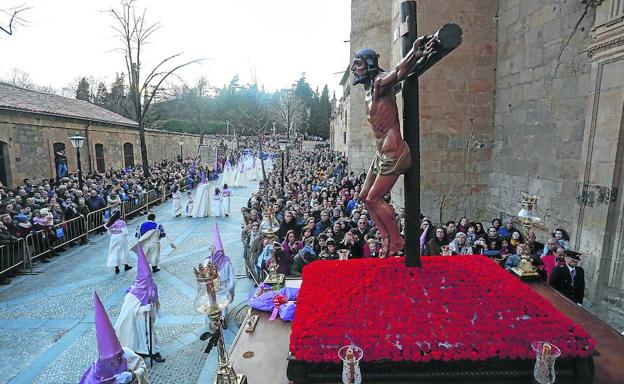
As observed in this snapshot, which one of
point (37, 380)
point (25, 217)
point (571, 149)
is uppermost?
point (571, 149)

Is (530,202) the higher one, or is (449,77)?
(449,77)

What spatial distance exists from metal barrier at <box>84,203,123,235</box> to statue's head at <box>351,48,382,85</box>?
13217 mm

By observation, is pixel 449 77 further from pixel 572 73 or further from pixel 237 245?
pixel 237 245

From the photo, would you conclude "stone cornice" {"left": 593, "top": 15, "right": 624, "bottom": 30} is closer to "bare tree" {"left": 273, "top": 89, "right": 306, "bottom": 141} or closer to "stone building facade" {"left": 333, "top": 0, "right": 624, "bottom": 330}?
"stone building facade" {"left": 333, "top": 0, "right": 624, "bottom": 330}

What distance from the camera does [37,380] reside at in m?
5.51

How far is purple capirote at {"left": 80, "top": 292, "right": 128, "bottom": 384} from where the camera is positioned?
3.72 metres

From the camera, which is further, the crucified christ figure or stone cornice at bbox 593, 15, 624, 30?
stone cornice at bbox 593, 15, 624, 30

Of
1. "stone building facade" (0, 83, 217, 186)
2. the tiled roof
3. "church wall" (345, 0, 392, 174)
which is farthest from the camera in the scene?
the tiled roof

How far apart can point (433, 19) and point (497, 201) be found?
5.73 m

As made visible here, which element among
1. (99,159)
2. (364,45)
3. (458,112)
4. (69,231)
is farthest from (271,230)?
(99,159)

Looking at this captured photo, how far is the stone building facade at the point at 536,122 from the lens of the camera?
637 cm

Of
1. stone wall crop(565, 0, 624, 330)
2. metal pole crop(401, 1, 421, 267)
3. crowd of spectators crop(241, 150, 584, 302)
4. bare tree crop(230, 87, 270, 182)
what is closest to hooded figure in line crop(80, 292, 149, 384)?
crowd of spectators crop(241, 150, 584, 302)

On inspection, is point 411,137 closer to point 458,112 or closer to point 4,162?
point 458,112

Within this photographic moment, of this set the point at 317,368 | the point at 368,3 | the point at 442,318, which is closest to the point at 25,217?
the point at 317,368
